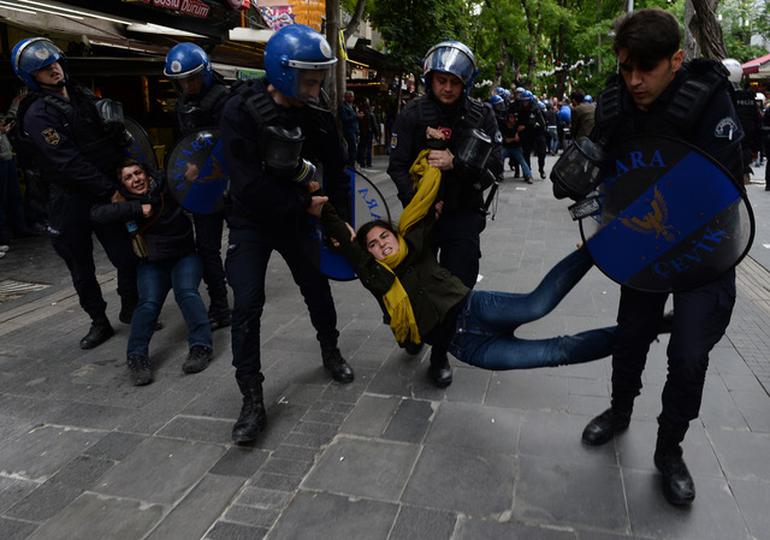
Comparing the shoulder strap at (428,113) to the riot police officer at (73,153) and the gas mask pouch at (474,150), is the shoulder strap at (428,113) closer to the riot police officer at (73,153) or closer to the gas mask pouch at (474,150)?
the gas mask pouch at (474,150)

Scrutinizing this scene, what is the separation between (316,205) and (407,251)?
1.79 feet

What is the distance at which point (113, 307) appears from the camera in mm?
5648

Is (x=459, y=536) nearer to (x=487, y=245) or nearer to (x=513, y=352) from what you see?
(x=513, y=352)

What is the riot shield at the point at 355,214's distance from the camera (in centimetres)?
360

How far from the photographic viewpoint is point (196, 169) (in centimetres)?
419

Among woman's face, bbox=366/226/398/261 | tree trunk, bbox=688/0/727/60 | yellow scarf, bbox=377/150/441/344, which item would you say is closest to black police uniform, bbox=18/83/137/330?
woman's face, bbox=366/226/398/261

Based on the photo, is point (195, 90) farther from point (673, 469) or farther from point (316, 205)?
point (673, 469)

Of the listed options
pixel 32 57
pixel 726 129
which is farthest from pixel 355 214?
pixel 32 57

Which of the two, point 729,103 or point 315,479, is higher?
point 729,103

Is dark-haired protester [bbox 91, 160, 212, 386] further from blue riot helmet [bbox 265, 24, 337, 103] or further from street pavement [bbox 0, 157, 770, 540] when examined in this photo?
blue riot helmet [bbox 265, 24, 337, 103]

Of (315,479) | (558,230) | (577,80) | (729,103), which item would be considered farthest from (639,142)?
(577,80)

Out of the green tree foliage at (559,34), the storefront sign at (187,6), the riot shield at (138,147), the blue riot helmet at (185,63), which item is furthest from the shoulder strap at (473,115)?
the green tree foliage at (559,34)

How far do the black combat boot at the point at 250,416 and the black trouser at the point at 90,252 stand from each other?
182 cm

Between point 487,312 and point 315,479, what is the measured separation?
1180 mm
